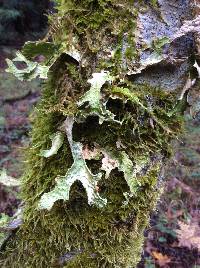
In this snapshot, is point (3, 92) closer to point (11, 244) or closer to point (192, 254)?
point (192, 254)

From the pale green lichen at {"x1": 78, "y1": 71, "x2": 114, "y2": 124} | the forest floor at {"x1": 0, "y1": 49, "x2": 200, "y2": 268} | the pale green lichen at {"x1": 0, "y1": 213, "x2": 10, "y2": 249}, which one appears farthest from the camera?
the forest floor at {"x1": 0, "y1": 49, "x2": 200, "y2": 268}

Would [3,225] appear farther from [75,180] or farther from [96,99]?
[96,99]

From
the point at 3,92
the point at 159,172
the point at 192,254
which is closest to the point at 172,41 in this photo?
the point at 159,172

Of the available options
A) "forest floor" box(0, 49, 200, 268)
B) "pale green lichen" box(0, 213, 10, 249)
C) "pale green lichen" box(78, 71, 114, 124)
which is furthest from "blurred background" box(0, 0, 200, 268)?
"pale green lichen" box(0, 213, 10, 249)

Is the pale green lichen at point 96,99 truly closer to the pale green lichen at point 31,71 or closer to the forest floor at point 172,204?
the pale green lichen at point 31,71

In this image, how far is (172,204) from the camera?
486cm

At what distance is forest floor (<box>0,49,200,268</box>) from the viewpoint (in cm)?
415

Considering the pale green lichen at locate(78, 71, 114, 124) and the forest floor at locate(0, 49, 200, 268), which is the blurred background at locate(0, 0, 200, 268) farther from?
the pale green lichen at locate(78, 71, 114, 124)

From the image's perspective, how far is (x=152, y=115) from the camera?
3.92 feet

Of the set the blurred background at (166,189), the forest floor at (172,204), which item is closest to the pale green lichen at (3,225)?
the blurred background at (166,189)

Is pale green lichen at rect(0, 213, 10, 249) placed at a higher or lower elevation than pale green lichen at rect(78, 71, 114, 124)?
lower

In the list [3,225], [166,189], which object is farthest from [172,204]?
[3,225]

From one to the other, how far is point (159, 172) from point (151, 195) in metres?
0.08

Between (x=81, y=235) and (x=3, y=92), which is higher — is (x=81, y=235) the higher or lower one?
the lower one
